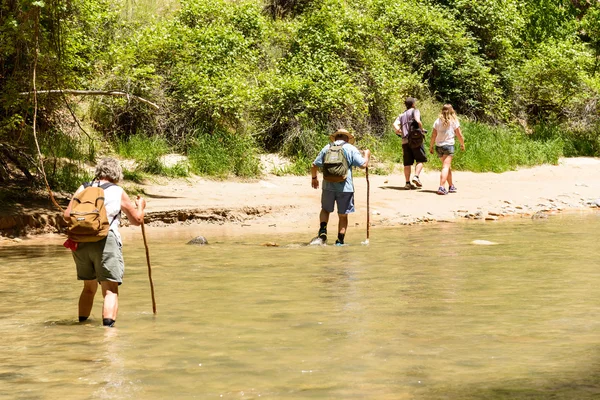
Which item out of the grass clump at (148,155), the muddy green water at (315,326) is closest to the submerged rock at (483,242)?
the muddy green water at (315,326)

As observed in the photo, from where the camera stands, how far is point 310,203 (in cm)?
1680

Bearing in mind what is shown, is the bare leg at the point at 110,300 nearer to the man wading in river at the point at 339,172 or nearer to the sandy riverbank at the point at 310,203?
the man wading in river at the point at 339,172

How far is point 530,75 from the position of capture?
26.8 m

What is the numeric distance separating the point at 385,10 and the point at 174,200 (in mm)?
10444

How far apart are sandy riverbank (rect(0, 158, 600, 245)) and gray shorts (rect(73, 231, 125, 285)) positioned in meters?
6.28

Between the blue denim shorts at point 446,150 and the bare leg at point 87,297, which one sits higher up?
the blue denim shorts at point 446,150

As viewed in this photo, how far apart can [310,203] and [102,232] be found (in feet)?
30.4

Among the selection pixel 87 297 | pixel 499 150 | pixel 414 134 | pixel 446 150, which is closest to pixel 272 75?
pixel 414 134

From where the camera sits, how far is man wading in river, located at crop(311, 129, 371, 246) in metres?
12.9

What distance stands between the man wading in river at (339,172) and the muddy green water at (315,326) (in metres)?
0.53

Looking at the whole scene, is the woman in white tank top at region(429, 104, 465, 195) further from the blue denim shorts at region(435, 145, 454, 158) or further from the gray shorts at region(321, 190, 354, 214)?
the gray shorts at region(321, 190, 354, 214)

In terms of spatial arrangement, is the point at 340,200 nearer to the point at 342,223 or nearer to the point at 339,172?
the point at 342,223

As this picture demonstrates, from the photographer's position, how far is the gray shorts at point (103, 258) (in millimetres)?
7844

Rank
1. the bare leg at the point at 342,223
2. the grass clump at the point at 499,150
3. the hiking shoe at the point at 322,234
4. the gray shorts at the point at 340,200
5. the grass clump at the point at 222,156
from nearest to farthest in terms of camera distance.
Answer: the gray shorts at the point at 340,200
the bare leg at the point at 342,223
the hiking shoe at the point at 322,234
the grass clump at the point at 222,156
the grass clump at the point at 499,150
